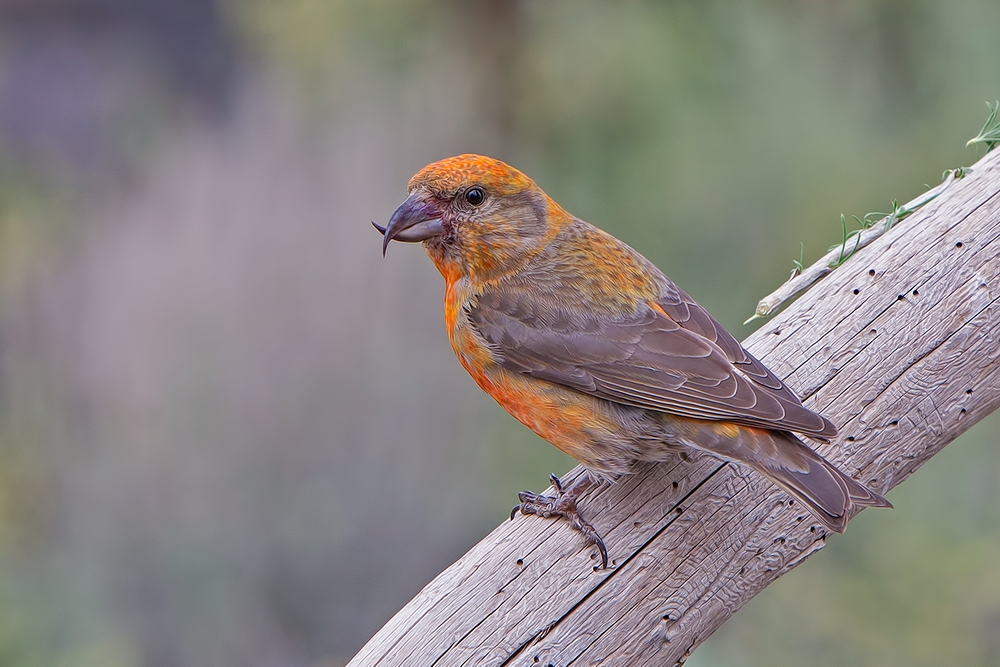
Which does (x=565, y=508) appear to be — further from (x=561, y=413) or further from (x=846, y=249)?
(x=846, y=249)

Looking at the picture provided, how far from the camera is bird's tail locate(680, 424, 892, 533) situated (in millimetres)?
2580

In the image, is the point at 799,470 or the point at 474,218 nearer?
the point at 799,470

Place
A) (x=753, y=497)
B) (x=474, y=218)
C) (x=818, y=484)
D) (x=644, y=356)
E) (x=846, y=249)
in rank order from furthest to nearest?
1. (x=474, y=218)
2. (x=846, y=249)
3. (x=644, y=356)
4. (x=753, y=497)
5. (x=818, y=484)

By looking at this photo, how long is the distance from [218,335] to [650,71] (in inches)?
121

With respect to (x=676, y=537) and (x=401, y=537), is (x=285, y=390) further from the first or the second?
(x=676, y=537)

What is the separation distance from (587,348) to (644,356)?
0.58 ft

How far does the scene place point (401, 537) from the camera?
5.62 m

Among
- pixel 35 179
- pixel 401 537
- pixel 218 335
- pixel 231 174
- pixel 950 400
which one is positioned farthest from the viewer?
pixel 35 179

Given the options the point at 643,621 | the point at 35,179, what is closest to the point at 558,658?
the point at 643,621

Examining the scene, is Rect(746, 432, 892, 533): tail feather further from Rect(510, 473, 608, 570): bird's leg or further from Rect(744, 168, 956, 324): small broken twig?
Rect(744, 168, 956, 324): small broken twig

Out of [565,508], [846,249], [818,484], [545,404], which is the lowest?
[818,484]

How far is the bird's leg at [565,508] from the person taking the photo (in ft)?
9.43

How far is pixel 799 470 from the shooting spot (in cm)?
267

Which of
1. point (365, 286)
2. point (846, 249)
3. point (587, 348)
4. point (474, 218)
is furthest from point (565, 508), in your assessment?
point (365, 286)
